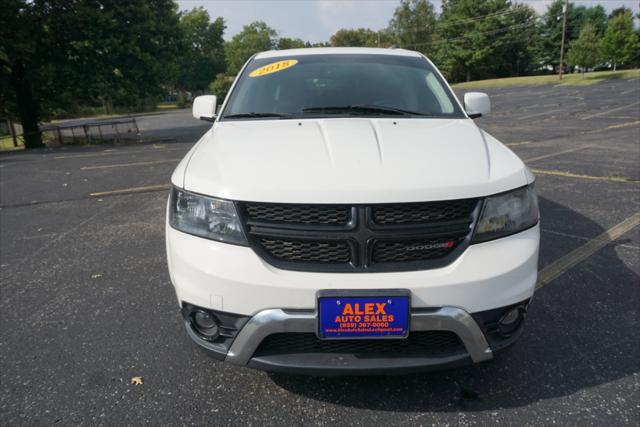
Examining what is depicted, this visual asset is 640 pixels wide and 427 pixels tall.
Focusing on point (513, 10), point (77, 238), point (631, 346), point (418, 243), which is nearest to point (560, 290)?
point (631, 346)

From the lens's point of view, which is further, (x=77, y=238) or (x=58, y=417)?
(x=77, y=238)

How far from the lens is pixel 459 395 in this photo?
2033 millimetres

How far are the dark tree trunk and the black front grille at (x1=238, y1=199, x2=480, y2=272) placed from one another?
18.3 metres

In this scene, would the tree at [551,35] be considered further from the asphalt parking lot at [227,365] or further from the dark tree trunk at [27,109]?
the asphalt parking lot at [227,365]

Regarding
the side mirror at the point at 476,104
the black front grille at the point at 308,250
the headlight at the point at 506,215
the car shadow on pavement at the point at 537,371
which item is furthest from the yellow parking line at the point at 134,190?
the headlight at the point at 506,215

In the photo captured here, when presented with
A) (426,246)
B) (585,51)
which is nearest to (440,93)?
(426,246)

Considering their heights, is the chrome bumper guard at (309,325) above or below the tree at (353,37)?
below

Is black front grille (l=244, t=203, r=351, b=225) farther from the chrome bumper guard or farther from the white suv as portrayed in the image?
the chrome bumper guard

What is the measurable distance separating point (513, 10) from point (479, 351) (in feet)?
231

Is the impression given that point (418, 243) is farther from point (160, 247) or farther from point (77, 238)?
point (77, 238)

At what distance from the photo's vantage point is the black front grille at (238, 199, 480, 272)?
173 cm

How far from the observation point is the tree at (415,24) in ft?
239

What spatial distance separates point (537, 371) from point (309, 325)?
4.26 ft

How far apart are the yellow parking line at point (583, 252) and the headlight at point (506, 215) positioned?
1385 mm
